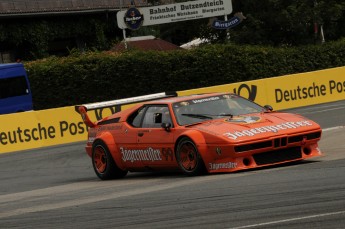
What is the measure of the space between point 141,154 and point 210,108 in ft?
4.20

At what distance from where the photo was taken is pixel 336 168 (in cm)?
1080

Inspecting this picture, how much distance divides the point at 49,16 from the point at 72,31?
6.89ft

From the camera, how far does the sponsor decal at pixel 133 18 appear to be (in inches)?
1457

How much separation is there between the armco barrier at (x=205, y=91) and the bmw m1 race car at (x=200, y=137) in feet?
31.5

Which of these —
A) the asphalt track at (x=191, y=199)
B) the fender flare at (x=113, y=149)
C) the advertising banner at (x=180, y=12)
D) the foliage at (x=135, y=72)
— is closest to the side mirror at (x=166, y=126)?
the asphalt track at (x=191, y=199)

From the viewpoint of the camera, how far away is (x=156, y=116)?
13086 mm

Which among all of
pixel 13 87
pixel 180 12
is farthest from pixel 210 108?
pixel 180 12

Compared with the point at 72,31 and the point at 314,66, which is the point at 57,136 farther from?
the point at 72,31

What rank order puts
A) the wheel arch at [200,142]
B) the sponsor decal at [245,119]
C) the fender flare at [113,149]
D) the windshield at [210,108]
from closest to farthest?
the wheel arch at [200,142] < the sponsor decal at [245,119] < the windshield at [210,108] < the fender flare at [113,149]

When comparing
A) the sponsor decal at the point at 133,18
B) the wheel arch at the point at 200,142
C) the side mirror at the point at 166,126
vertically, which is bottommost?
the wheel arch at the point at 200,142

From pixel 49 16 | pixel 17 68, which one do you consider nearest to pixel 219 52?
pixel 17 68

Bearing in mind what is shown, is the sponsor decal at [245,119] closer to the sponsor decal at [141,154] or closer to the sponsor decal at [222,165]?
the sponsor decal at [222,165]

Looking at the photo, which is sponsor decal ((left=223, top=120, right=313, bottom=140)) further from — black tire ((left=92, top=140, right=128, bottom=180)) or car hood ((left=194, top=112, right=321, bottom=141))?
black tire ((left=92, top=140, right=128, bottom=180))

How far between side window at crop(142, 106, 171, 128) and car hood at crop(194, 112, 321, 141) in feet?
2.47
